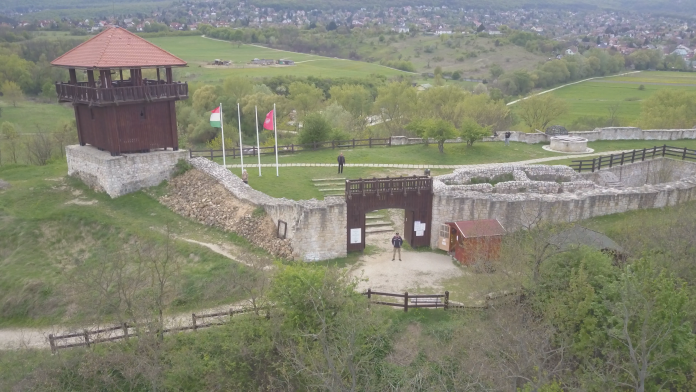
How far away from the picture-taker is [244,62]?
94.2 m

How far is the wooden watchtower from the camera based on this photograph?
2589 centimetres

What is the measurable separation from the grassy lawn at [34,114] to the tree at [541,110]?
4777 cm

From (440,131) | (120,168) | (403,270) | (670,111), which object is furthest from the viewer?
(670,111)

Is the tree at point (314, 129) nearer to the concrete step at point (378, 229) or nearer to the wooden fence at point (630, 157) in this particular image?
the concrete step at point (378, 229)

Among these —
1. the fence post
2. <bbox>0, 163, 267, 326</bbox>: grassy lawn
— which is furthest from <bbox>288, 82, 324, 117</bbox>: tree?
the fence post

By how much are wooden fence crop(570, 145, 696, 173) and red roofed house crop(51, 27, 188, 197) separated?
77.5 ft

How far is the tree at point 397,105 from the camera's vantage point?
168 ft

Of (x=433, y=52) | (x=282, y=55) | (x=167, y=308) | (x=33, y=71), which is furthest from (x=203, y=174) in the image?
(x=433, y=52)

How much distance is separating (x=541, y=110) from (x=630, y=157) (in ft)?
55.8

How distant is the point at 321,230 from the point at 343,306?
6.35m

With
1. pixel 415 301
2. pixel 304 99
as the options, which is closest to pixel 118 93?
→ pixel 415 301

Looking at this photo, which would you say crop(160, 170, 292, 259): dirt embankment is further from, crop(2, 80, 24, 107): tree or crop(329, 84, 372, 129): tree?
crop(2, 80, 24, 107): tree

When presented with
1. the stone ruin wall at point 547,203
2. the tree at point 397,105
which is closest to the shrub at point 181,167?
the stone ruin wall at point 547,203

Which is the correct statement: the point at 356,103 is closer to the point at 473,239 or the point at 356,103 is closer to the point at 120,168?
the point at 120,168
